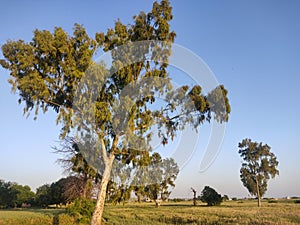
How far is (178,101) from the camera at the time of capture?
22312 mm

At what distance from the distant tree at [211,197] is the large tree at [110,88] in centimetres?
4941

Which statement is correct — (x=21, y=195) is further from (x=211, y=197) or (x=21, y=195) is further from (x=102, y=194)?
(x=102, y=194)

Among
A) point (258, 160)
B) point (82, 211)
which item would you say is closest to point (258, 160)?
point (258, 160)

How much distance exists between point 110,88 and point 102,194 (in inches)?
313

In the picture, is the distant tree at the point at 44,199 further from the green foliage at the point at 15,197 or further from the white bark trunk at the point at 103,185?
the white bark trunk at the point at 103,185

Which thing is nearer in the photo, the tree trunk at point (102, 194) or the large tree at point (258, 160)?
the tree trunk at point (102, 194)

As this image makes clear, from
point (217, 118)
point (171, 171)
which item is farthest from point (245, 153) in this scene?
point (217, 118)

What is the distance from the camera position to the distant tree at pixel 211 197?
219 ft

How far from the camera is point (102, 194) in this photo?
67.1 ft

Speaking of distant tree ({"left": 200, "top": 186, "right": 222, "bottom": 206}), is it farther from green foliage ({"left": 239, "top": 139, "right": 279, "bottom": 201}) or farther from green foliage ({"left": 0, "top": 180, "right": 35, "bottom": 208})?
green foliage ({"left": 0, "top": 180, "right": 35, "bottom": 208})

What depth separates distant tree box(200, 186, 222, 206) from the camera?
66750mm

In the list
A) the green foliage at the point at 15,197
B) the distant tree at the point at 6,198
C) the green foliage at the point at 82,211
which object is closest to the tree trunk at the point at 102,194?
the green foliage at the point at 82,211

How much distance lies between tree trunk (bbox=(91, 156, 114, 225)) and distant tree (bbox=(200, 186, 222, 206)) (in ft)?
170

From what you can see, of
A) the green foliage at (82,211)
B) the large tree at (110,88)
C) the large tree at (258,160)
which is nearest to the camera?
the large tree at (110,88)
